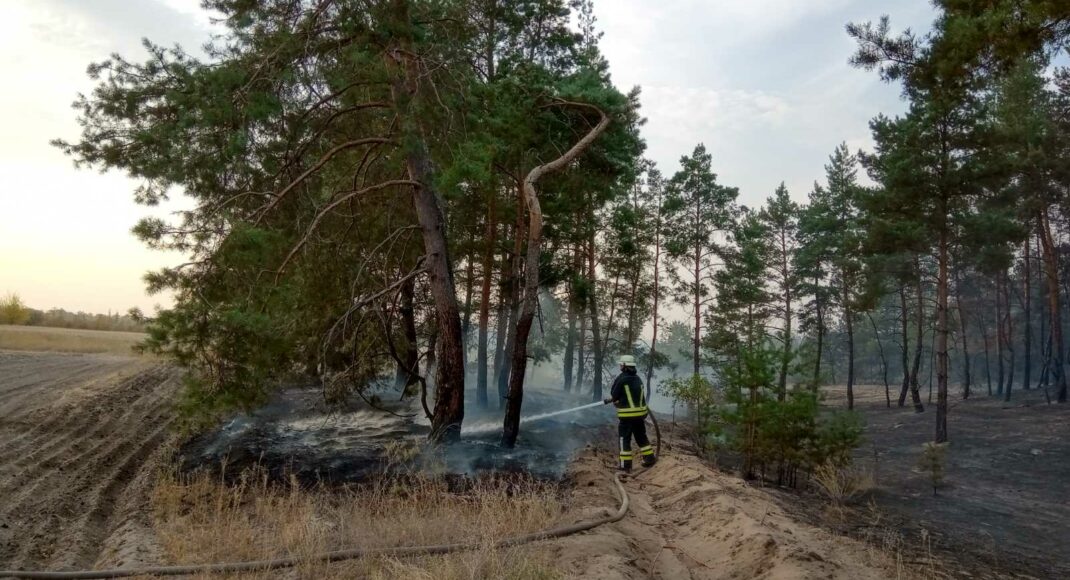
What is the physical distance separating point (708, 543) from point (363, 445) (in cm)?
996

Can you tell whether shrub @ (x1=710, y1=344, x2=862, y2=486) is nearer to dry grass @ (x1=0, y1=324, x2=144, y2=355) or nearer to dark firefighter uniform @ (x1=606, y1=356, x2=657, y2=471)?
dark firefighter uniform @ (x1=606, y1=356, x2=657, y2=471)

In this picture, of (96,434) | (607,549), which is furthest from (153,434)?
(607,549)

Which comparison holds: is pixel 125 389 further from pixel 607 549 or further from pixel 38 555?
pixel 607 549

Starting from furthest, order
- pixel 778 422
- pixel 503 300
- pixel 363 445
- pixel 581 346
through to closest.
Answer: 1. pixel 581 346
2. pixel 503 300
3. pixel 363 445
4. pixel 778 422

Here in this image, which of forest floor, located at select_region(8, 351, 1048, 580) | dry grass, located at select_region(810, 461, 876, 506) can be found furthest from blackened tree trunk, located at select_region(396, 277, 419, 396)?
dry grass, located at select_region(810, 461, 876, 506)

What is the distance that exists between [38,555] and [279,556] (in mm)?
3132

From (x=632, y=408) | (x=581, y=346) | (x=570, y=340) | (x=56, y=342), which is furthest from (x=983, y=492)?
(x=56, y=342)

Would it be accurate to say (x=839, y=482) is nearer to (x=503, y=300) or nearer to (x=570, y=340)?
(x=503, y=300)

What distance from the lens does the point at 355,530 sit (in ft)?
23.7

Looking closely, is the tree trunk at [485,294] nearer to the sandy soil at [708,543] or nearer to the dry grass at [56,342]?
the sandy soil at [708,543]

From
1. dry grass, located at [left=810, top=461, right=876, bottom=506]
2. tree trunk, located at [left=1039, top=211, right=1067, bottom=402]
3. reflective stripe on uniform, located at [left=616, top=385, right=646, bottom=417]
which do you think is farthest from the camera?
tree trunk, located at [left=1039, top=211, right=1067, bottom=402]

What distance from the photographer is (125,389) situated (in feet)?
62.0

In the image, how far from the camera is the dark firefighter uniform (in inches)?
473

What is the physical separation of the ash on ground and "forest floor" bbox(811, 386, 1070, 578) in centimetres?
620
